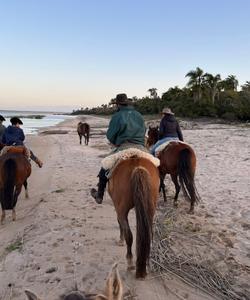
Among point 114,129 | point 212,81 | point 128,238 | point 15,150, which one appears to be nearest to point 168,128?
point 114,129

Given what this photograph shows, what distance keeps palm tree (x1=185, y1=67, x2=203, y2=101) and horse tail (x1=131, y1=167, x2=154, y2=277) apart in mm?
51707

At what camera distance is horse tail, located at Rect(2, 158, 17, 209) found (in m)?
7.08

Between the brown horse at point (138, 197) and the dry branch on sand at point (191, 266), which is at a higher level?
the brown horse at point (138, 197)

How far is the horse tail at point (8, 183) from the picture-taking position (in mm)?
7078

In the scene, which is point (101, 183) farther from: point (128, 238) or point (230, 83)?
point (230, 83)

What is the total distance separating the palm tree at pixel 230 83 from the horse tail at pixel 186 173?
2097 inches

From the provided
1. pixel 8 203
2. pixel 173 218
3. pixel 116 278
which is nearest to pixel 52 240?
pixel 8 203

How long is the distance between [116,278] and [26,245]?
4.20m

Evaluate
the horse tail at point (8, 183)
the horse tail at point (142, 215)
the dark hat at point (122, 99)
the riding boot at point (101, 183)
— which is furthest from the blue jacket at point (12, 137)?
the horse tail at point (142, 215)

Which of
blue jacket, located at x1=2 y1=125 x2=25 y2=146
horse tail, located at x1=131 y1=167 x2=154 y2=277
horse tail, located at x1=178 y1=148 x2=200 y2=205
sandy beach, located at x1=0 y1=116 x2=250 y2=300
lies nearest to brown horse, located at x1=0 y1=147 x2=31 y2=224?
sandy beach, located at x1=0 y1=116 x2=250 y2=300

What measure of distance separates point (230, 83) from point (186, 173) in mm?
56299

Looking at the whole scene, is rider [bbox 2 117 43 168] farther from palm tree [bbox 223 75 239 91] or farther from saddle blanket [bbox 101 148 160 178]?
palm tree [bbox 223 75 239 91]

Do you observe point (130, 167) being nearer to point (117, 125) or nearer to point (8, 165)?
point (117, 125)

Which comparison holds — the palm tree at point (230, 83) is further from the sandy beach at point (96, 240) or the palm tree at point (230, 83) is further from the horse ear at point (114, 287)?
the horse ear at point (114, 287)
